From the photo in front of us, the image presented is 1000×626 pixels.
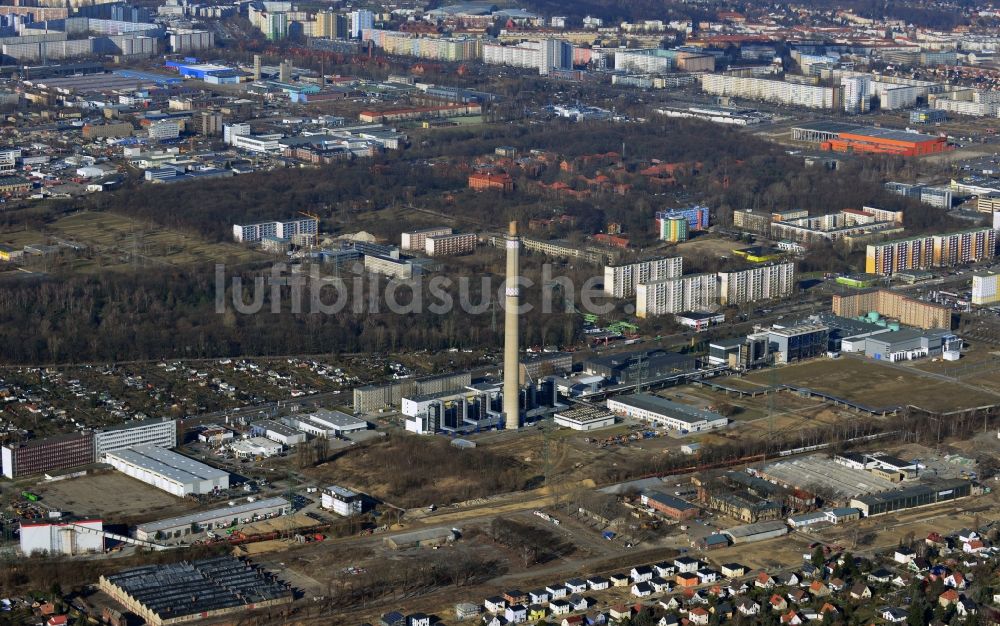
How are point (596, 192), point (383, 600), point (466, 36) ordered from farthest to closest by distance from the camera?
point (466, 36), point (596, 192), point (383, 600)

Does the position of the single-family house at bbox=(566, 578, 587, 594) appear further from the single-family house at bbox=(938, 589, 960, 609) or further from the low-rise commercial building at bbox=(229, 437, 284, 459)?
the low-rise commercial building at bbox=(229, 437, 284, 459)

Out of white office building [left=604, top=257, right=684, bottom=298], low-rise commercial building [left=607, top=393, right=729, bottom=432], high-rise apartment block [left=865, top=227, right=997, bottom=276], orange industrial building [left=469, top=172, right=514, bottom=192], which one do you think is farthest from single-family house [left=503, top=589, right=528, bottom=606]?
orange industrial building [left=469, top=172, right=514, bottom=192]

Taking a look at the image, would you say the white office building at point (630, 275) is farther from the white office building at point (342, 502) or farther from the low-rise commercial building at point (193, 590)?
the low-rise commercial building at point (193, 590)

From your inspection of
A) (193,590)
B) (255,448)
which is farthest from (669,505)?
(193,590)

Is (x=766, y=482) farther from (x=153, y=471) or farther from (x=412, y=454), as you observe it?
(x=153, y=471)

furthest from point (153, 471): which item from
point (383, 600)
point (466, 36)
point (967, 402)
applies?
point (466, 36)

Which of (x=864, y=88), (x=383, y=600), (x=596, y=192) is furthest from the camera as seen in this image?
(x=864, y=88)
